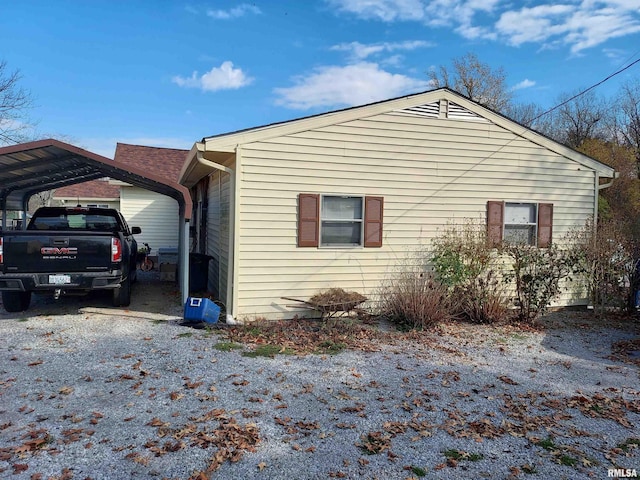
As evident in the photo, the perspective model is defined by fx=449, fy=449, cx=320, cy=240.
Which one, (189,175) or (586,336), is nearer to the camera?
(586,336)

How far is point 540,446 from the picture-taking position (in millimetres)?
3561

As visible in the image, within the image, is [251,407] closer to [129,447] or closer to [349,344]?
[129,447]

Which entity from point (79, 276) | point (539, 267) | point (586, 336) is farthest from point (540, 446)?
point (79, 276)

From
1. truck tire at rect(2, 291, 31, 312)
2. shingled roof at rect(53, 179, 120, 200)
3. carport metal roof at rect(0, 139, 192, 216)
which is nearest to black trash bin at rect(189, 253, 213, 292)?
carport metal roof at rect(0, 139, 192, 216)

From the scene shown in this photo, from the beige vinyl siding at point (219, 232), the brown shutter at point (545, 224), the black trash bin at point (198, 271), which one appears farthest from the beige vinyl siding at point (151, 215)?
the brown shutter at point (545, 224)

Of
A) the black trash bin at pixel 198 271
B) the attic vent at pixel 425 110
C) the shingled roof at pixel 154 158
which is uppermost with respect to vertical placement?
the shingled roof at pixel 154 158

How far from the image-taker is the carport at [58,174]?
7.16m

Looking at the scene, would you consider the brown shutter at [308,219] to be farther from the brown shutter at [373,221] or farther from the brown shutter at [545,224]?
the brown shutter at [545,224]

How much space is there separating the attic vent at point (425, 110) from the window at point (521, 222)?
6.69ft

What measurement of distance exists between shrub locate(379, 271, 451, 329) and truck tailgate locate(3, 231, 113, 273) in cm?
467

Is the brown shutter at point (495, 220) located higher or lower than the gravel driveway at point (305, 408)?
higher

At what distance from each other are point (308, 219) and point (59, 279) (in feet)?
13.0

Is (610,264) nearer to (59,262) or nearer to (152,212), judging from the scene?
(59,262)

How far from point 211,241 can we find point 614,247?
28.3 feet
